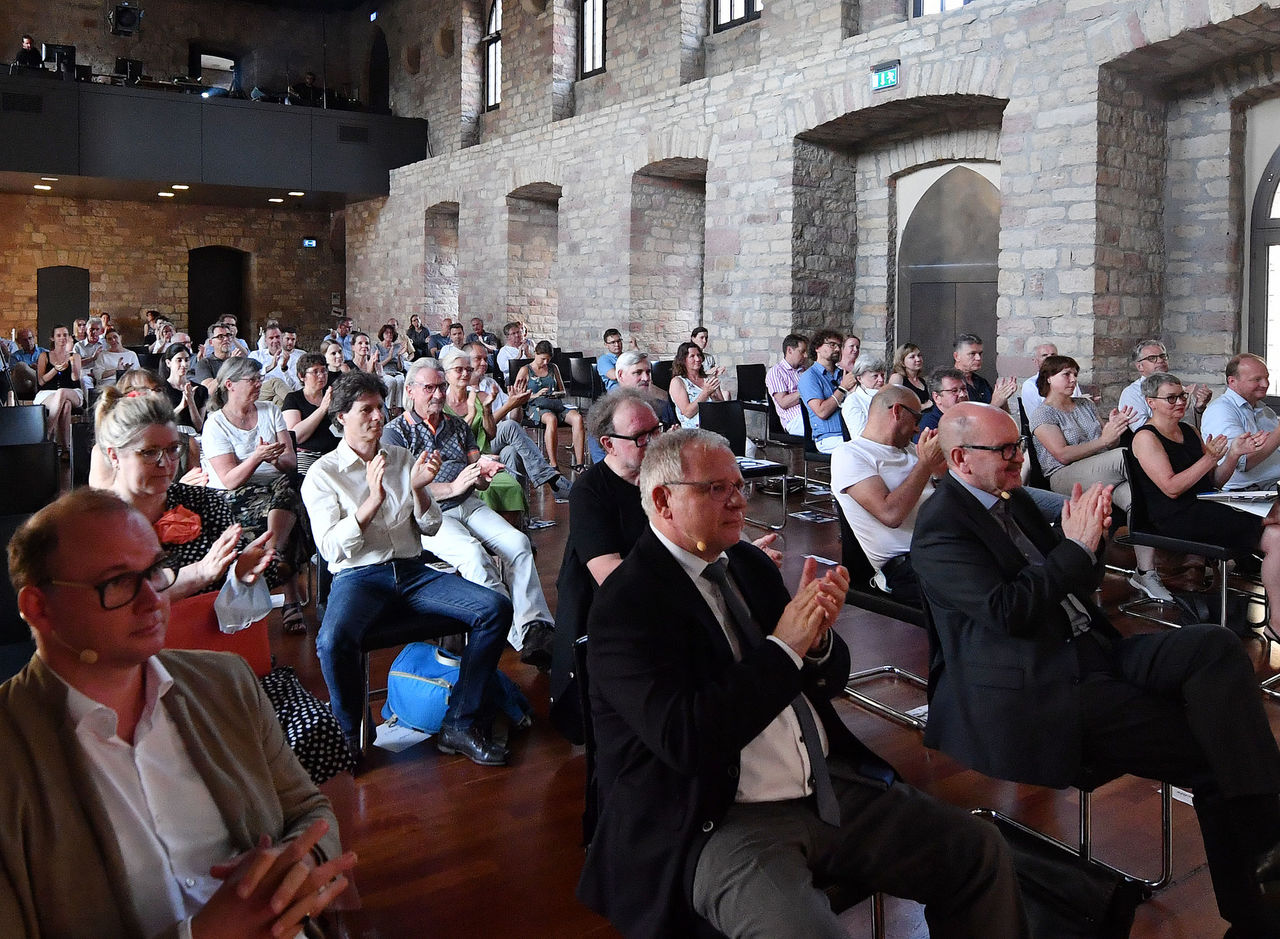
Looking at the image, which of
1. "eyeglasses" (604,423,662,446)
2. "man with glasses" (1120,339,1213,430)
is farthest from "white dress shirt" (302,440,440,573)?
"man with glasses" (1120,339,1213,430)

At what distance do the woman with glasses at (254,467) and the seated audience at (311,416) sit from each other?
393mm

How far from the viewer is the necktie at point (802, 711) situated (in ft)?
6.14

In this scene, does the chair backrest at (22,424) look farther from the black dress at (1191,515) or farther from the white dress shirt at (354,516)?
the black dress at (1191,515)

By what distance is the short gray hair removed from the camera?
2.07m

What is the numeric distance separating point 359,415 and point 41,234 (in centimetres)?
1775

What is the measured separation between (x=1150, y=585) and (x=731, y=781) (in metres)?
3.96

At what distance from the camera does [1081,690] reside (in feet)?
7.83

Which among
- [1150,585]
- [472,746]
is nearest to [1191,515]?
[1150,585]

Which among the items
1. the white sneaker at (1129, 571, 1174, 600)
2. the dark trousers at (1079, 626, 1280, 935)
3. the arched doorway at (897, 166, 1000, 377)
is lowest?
the white sneaker at (1129, 571, 1174, 600)

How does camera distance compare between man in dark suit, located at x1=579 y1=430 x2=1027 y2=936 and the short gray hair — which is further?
the short gray hair

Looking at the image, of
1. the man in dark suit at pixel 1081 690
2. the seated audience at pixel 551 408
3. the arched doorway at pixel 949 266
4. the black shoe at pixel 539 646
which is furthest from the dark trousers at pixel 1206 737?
the arched doorway at pixel 949 266

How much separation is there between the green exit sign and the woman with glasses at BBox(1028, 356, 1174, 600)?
4.28 meters

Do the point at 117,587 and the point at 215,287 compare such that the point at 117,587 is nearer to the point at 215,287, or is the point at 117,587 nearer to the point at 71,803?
the point at 71,803

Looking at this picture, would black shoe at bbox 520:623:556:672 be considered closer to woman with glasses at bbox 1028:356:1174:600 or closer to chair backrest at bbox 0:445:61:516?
chair backrest at bbox 0:445:61:516
